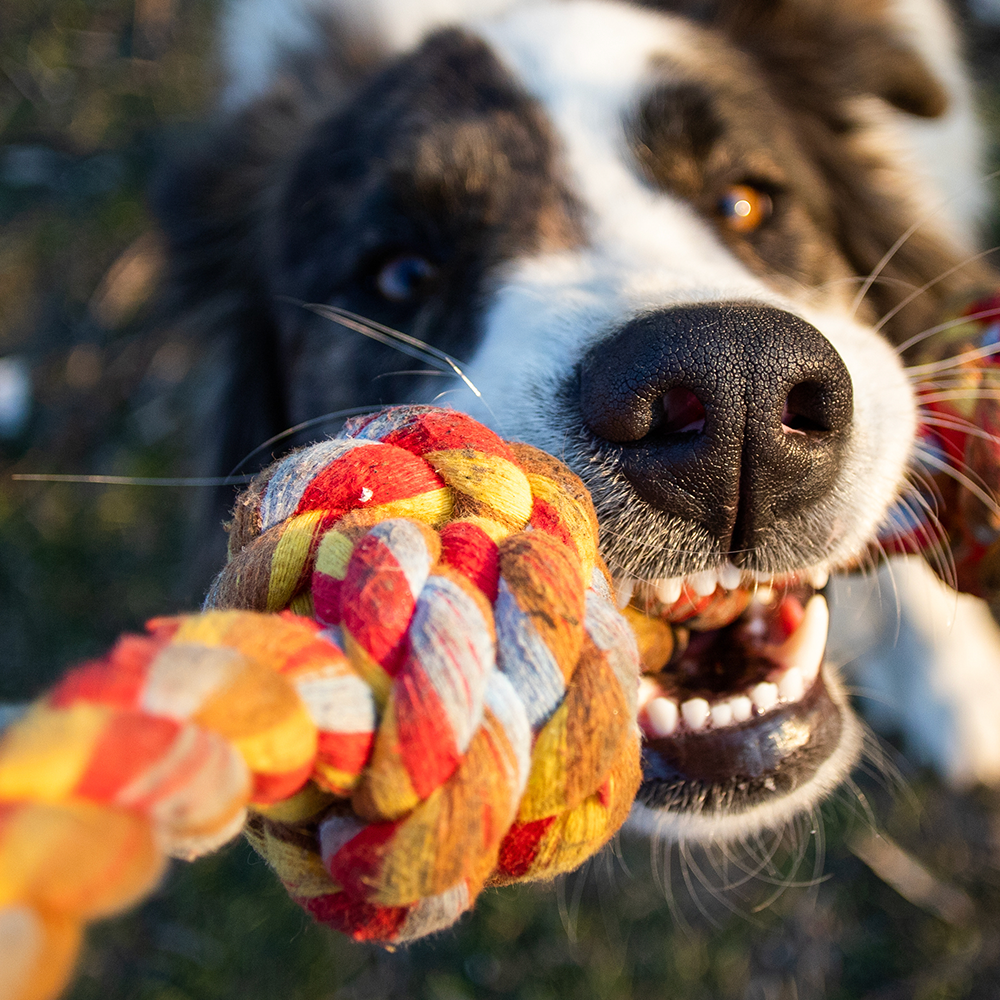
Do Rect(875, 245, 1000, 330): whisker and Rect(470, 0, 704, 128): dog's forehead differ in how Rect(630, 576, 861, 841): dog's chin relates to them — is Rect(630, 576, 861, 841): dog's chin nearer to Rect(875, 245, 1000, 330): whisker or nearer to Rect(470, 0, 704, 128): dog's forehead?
Rect(875, 245, 1000, 330): whisker

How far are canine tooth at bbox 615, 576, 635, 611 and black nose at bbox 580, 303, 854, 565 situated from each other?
0.15 metres

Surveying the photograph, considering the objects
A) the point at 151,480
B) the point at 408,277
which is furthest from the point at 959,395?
the point at 151,480

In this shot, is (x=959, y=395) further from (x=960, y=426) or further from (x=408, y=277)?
(x=408, y=277)

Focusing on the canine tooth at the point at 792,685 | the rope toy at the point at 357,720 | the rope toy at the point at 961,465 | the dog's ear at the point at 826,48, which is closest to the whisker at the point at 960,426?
the rope toy at the point at 961,465

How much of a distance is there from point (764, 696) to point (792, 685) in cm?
7

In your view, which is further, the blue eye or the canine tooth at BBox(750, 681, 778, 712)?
the blue eye

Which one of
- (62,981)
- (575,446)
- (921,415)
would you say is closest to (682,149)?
(921,415)

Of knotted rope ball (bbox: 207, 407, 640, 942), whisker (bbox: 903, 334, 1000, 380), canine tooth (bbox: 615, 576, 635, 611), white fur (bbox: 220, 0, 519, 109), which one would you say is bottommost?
white fur (bbox: 220, 0, 519, 109)

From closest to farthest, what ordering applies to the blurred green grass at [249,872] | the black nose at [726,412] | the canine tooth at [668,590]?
the black nose at [726,412] → the canine tooth at [668,590] → the blurred green grass at [249,872]

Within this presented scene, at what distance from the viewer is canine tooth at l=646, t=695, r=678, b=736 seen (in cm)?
137

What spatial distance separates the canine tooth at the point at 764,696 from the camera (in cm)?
143

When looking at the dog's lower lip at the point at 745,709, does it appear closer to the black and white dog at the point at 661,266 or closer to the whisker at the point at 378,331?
the black and white dog at the point at 661,266

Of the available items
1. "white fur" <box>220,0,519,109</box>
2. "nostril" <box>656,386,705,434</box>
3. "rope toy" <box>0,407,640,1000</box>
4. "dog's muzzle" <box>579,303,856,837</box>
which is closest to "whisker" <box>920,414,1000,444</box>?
"dog's muzzle" <box>579,303,856,837</box>

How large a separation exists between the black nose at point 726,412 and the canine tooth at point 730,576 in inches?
1.3
